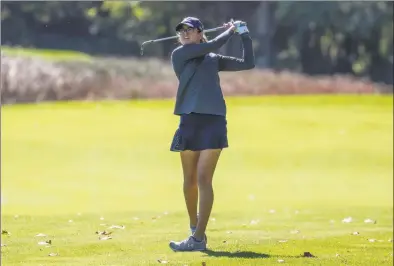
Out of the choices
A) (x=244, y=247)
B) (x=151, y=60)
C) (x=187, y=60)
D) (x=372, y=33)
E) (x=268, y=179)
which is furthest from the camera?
(x=372, y=33)

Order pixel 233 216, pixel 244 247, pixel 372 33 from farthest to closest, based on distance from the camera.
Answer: pixel 372 33
pixel 233 216
pixel 244 247

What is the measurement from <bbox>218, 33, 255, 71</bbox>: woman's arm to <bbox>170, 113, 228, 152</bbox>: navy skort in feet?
0.89

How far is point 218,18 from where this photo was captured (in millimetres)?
17625

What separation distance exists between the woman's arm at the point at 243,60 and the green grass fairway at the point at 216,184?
1.00 m

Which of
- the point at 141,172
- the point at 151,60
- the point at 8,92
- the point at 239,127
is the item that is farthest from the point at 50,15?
the point at 141,172

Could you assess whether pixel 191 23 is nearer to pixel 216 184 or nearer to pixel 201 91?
pixel 201 91

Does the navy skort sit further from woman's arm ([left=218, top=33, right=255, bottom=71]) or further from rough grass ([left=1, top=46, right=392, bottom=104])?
rough grass ([left=1, top=46, right=392, bottom=104])

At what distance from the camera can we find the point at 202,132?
17.2ft

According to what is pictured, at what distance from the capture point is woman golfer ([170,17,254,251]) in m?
5.19

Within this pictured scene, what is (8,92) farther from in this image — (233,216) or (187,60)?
(187,60)

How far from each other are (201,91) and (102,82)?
12726 mm

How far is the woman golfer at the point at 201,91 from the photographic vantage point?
519 cm

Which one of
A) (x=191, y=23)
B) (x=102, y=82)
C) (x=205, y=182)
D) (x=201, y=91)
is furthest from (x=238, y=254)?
(x=102, y=82)

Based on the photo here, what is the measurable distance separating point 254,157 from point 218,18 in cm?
443
